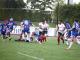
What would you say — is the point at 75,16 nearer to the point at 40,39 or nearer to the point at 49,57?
the point at 40,39

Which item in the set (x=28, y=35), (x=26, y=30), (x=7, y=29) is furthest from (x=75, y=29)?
(x=7, y=29)

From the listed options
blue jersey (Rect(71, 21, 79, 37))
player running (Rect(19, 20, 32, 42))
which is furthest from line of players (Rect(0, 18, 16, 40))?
blue jersey (Rect(71, 21, 79, 37))

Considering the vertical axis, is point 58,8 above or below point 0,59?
above

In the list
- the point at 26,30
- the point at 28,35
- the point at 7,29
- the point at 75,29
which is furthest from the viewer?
the point at 7,29

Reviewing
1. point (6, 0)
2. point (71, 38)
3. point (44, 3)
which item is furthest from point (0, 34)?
point (44, 3)

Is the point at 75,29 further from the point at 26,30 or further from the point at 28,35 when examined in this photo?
the point at 28,35

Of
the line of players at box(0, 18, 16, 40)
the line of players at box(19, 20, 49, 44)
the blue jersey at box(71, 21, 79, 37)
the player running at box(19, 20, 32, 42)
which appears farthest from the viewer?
the line of players at box(0, 18, 16, 40)

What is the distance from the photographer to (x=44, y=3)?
262ft

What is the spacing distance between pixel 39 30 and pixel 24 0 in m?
39.8

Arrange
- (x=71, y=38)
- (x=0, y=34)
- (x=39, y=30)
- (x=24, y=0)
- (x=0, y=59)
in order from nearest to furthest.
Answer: (x=0, y=59), (x=71, y=38), (x=39, y=30), (x=0, y=34), (x=24, y=0)

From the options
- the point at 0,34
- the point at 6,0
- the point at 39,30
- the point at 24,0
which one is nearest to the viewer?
the point at 39,30

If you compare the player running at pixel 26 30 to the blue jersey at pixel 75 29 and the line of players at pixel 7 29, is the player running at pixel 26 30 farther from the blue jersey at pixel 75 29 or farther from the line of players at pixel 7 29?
the blue jersey at pixel 75 29

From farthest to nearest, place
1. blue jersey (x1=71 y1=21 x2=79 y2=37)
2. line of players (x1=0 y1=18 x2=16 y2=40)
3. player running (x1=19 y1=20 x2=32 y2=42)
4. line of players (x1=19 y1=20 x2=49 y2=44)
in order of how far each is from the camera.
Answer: line of players (x1=0 y1=18 x2=16 y2=40) < player running (x1=19 y1=20 x2=32 y2=42) < line of players (x1=19 y1=20 x2=49 y2=44) < blue jersey (x1=71 y1=21 x2=79 y2=37)

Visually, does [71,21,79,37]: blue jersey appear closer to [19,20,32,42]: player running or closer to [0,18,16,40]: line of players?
[19,20,32,42]: player running
